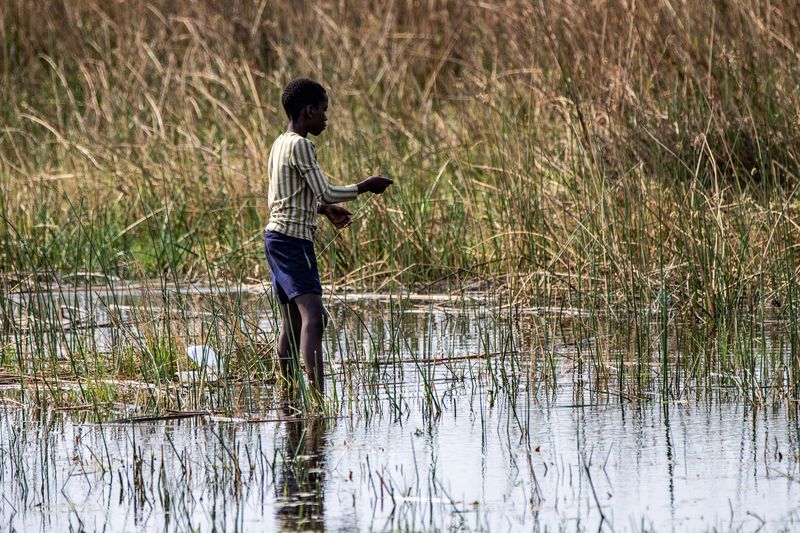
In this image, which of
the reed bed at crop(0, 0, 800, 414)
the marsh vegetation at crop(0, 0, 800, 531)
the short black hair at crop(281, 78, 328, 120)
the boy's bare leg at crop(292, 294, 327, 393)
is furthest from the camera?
the reed bed at crop(0, 0, 800, 414)

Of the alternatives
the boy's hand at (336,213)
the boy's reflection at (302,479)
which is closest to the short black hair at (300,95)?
the boy's hand at (336,213)

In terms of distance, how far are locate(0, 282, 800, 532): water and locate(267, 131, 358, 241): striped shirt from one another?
65cm

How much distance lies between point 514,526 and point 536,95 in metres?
8.06

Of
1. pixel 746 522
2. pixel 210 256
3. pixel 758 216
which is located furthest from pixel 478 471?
pixel 210 256

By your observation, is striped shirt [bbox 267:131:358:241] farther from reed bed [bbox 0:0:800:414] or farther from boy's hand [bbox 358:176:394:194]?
reed bed [bbox 0:0:800:414]

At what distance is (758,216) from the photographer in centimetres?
835

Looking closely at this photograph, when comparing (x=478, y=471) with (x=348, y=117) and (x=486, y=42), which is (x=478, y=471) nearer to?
(x=348, y=117)

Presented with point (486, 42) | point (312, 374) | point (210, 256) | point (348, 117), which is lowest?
point (312, 374)

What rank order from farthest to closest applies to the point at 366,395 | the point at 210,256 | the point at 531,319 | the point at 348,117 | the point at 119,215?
the point at 348,117 < the point at 119,215 < the point at 210,256 < the point at 531,319 < the point at 366,395

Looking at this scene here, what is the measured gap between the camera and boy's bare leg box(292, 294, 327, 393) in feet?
20.8

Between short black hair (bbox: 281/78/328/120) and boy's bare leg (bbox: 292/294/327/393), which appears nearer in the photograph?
boy's bare leg (bbox: 292/294/327/393)

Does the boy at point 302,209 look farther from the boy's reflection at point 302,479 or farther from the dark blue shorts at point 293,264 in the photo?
the boy's reflection at point 302,479

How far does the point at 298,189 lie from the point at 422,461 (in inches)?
69.0

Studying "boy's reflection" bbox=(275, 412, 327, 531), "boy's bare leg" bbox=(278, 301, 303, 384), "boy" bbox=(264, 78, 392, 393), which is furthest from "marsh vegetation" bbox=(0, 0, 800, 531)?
"boy" bbox=(264, 78, 392, 393)
